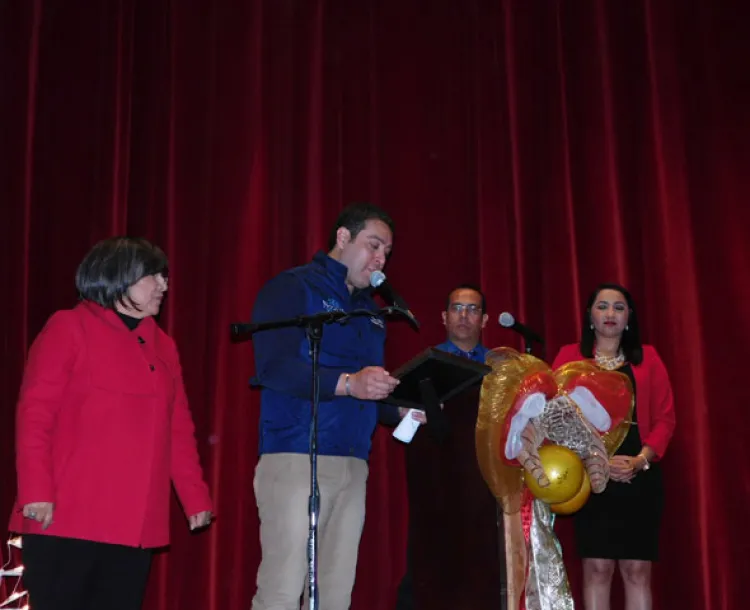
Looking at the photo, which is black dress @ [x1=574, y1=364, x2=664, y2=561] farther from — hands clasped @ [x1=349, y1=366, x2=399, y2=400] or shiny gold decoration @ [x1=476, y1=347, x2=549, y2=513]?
hands clasped @ [x1=349, y1=366, x2=399, y2=400]

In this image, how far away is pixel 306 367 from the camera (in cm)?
274

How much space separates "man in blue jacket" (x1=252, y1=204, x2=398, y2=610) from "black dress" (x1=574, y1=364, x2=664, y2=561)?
4.60 feet

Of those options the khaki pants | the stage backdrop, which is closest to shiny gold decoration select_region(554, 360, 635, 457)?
the khaki pants

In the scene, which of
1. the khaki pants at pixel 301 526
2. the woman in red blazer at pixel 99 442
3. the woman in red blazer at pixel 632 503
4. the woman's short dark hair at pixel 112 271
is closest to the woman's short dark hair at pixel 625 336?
the woman in red blazer at pixel 632 503

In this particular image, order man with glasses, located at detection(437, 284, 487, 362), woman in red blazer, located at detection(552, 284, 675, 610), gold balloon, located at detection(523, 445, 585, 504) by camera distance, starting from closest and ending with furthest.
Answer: gold balloon, located at detection(523, 445, 585, 504)
woman in red blazer, located at detection(552, 284, 675, 610)
man with glasses, located at detection(437, 284, 487, 362)

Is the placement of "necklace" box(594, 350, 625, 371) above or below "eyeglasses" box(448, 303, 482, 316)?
below

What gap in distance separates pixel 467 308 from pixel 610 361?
72 cm

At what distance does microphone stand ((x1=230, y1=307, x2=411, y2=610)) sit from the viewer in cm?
246

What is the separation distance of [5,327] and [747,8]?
4.37 meters

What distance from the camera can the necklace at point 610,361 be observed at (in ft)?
13.4

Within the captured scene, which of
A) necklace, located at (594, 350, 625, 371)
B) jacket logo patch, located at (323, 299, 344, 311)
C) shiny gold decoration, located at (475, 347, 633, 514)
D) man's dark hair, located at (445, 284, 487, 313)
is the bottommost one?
shiny gold decoration, located at (475, 347, 633, 514)

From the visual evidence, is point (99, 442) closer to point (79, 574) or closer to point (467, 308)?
point (79, 574)

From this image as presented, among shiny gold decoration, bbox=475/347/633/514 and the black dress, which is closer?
shiny gold decoration, bbox=475/347/633/514

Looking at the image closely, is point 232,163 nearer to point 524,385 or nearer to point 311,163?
point 311,163
